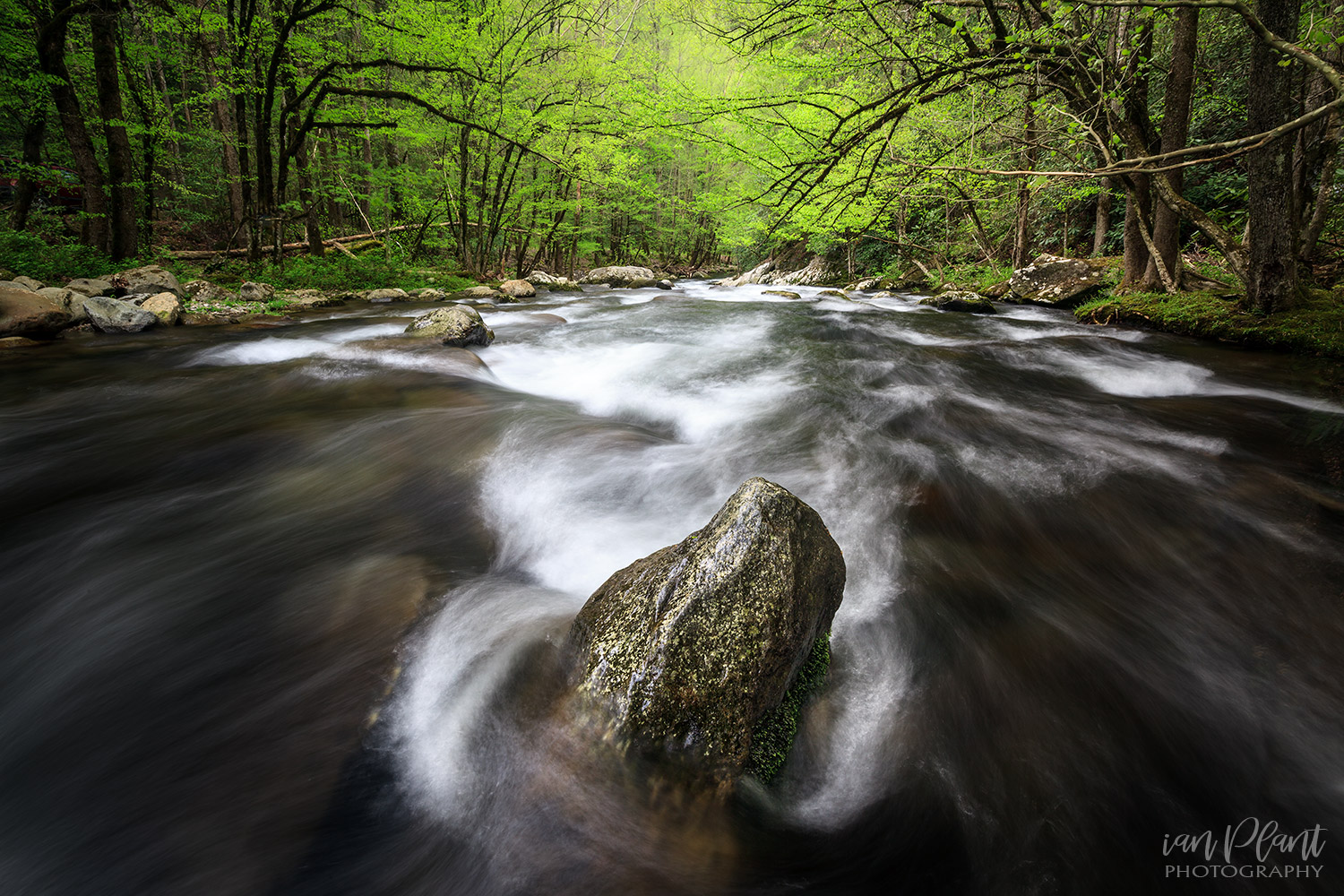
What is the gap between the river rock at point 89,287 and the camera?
8008 millimetres

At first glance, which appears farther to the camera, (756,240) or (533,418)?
(756,240)

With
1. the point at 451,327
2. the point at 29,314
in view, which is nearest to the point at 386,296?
the point at 29,314

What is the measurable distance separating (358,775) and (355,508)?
1.98 meters

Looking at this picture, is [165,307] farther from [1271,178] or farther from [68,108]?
[1271,178]

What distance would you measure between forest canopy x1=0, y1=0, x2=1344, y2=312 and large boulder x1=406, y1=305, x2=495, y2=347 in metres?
3.39

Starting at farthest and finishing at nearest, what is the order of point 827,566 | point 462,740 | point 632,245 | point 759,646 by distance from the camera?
point 632,245 → point 827,566 → point 462,740 → point 759,646

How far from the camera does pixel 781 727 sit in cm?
178

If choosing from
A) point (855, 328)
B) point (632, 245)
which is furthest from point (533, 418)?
point (632, 245)

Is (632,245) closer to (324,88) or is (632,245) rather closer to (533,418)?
(324,88)

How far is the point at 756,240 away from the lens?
29.0m

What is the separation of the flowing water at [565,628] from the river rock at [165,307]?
3.03m

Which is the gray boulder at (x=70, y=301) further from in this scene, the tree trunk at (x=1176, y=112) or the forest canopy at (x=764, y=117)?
the tree trunk at (x=1176, y=112)

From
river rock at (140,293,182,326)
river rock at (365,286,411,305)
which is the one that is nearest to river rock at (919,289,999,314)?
river rock at (365,286,411,305)

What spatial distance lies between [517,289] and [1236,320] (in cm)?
1415
